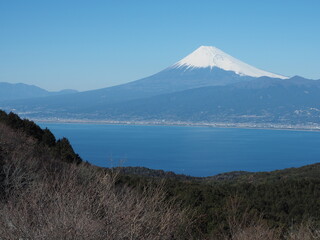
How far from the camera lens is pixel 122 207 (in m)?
5.79

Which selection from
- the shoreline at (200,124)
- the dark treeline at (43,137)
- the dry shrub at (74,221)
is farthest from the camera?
the shoreline at (200,124)

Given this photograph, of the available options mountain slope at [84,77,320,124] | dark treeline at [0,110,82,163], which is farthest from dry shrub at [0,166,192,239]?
mountain slope at [84,77,320,124]

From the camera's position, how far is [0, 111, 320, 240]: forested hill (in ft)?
16.0

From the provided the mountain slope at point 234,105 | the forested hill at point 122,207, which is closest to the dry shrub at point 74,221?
the forested hill at point 122,207

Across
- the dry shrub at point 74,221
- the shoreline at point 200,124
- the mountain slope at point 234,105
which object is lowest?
the shoreline at point 200,124

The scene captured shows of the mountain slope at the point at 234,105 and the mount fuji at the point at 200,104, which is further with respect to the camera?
the mount fuji at the point at 200,104

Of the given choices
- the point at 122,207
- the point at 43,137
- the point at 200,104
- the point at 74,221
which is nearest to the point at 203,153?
the point at 43,137

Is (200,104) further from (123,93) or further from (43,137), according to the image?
(43,137)

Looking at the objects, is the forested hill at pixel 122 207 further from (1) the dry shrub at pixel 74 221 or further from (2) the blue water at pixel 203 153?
(2) the blue water at pixel 203 153

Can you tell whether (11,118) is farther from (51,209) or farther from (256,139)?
(256,139)

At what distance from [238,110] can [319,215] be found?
131826 millimetres

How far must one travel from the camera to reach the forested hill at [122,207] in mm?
4883

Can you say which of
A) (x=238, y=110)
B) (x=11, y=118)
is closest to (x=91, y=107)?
(x=238, y=110)

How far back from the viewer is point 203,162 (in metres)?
57.3
